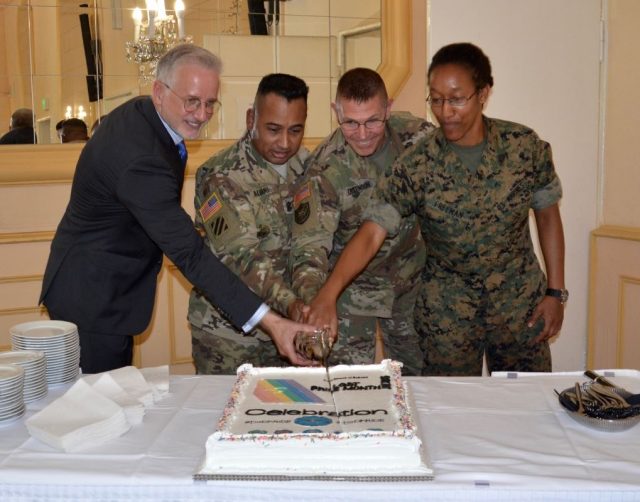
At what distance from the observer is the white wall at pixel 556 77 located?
3434 millimetres

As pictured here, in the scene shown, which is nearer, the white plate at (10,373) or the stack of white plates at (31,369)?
the white plate at (10,373)

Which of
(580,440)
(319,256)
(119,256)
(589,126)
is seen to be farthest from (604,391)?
(589,126)

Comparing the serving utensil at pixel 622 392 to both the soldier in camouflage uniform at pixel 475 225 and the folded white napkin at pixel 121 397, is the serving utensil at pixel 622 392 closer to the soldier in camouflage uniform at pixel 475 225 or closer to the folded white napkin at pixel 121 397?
the soldier in camouflage uniform at pixel 475 225

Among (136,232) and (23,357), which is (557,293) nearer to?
(136,232)

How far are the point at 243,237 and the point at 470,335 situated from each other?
769 mm

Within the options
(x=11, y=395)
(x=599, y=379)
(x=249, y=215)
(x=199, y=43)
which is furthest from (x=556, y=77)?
(x=11, y=395)

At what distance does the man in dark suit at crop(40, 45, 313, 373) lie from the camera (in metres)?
2.09

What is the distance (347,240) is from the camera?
2633 millimetres

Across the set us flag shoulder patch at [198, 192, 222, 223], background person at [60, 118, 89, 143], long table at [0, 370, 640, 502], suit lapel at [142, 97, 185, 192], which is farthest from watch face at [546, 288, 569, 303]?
background person at [60, 118, 89, 143]

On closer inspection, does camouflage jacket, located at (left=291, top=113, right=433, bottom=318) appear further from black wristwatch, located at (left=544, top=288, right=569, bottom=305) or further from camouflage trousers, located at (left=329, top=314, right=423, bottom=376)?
black wristwatch, located at (left=544, top=288, right=569, bottom=305)

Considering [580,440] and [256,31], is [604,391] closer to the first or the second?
[580,440]

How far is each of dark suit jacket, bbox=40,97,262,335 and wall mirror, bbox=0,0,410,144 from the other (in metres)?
1.47

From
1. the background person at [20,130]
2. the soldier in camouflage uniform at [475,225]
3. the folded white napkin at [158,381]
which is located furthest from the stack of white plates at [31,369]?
the background person at [20,130]

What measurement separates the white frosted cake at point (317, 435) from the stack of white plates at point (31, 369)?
1.53 ft
